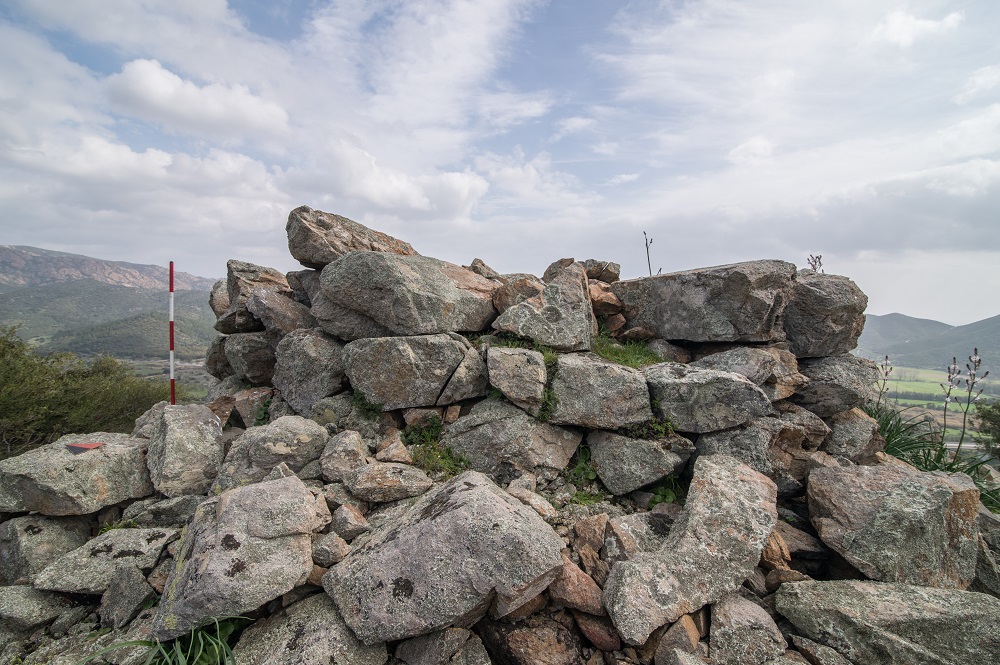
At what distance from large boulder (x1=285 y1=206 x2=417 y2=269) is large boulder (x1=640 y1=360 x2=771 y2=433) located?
850 centimetres

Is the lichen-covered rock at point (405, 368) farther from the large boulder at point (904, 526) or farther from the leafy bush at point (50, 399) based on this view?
→ the leafy bush at point (50, 399)

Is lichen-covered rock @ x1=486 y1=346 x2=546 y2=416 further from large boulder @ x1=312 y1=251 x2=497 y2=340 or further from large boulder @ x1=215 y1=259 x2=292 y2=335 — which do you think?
large boulder @ x1=215 y1=259 x2=292 y2=335

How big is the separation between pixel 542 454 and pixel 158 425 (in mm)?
8772

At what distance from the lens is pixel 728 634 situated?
20.5ft

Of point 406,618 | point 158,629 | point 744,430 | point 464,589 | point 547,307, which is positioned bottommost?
point 158,629

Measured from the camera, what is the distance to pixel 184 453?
10047 millimetres

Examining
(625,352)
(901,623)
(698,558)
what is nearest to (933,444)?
(625,352)

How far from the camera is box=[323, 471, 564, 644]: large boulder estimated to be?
19.2 feet

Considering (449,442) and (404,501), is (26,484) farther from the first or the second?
(449,442)

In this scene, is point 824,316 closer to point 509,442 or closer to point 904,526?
point 904,526

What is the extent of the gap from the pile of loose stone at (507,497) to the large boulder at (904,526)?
41mm

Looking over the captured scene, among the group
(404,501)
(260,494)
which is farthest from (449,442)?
(260,494)

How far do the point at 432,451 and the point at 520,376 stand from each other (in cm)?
238

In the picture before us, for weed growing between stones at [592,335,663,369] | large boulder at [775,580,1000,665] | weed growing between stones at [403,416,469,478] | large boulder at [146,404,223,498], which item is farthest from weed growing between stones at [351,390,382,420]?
large boulder at [775,580,1000,665]
